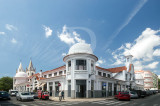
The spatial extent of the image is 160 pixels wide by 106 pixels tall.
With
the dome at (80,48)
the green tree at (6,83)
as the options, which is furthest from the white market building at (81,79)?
the green tree at (6,83)

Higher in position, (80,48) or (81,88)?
(80,48)

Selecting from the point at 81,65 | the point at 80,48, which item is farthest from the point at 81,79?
the point at 80,48

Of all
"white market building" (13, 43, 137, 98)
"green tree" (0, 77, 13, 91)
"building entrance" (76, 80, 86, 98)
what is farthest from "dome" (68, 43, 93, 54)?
"green tree" (0, 77, 13, 91)

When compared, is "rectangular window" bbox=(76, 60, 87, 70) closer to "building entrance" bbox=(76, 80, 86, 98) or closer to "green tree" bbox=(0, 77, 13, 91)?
"building entrance" bbox=(76, 80, 86, 98)

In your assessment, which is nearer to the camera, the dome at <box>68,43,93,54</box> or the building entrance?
the building entrance

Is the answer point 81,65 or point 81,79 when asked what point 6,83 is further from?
point 81,79

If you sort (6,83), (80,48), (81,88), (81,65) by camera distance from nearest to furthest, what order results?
1. (81,88)
2. (81,65)
3. (80,48)
4. (6,83)

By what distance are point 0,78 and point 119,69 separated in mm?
79400

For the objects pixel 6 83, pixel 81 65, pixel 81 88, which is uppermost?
pixel 81 65

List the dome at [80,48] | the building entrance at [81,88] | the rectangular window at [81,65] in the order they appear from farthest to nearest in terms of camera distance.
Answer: the dome at [80,48] → the rectangular window at [81,65] → the building entrance at [81,88]

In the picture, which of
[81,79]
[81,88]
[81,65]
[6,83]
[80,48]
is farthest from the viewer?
[6,83]

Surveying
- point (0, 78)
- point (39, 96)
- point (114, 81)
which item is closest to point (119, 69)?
point (114, 81)

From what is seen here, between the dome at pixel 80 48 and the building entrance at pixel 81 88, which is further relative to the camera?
the dome at pixel 80 48

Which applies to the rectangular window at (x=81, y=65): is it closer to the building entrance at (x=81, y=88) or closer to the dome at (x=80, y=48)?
the dome at (x=80, y=48)
